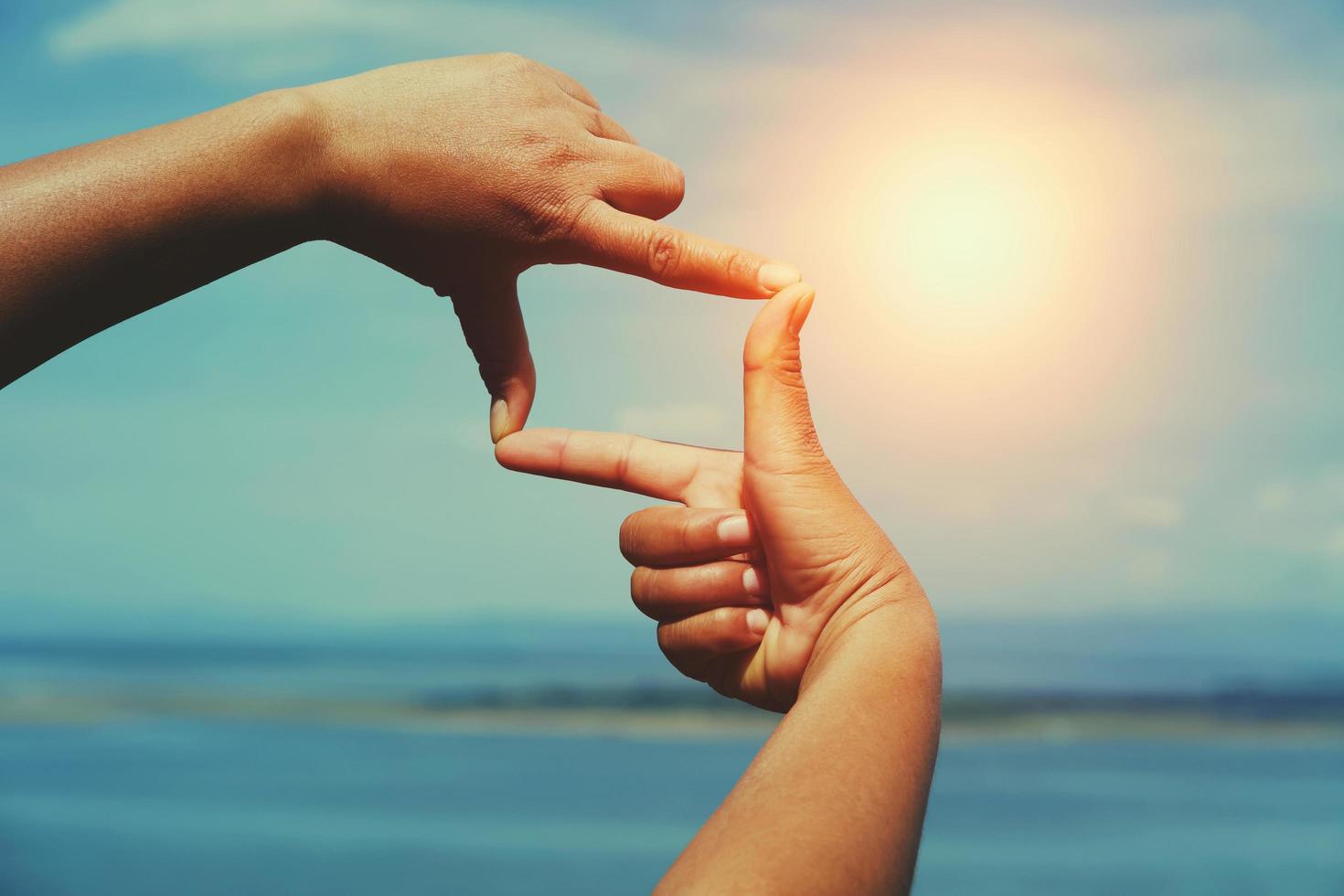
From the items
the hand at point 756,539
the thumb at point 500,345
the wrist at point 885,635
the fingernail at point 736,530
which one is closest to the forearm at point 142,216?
the thumb at point 500,345

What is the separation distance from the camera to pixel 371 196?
1739 millimetres

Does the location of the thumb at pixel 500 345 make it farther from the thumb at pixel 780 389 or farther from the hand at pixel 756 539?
the thumb at pixel 780 389

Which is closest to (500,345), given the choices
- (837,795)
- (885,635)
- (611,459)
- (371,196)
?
(611,459)

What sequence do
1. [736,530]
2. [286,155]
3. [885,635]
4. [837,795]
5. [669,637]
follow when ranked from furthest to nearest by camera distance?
1. [669,637]
2. [736,530]
3. [286,155]
4. [885,635]
5. [837,795]

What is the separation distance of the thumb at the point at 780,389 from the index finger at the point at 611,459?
13.4 inches

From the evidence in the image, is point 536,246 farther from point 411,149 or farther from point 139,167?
point 139,167

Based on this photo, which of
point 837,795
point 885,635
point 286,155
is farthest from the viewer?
point 286,155

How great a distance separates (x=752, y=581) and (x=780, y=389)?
0.38 metres

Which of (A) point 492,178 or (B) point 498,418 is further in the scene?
(B) point 498,418

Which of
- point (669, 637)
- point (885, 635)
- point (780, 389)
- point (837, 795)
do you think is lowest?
point (837, 795)

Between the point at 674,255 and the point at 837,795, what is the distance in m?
0.93

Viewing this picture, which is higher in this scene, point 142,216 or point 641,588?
point 142,216

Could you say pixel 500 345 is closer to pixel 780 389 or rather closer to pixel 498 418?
pixel 498 418

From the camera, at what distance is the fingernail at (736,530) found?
6.15 ft
